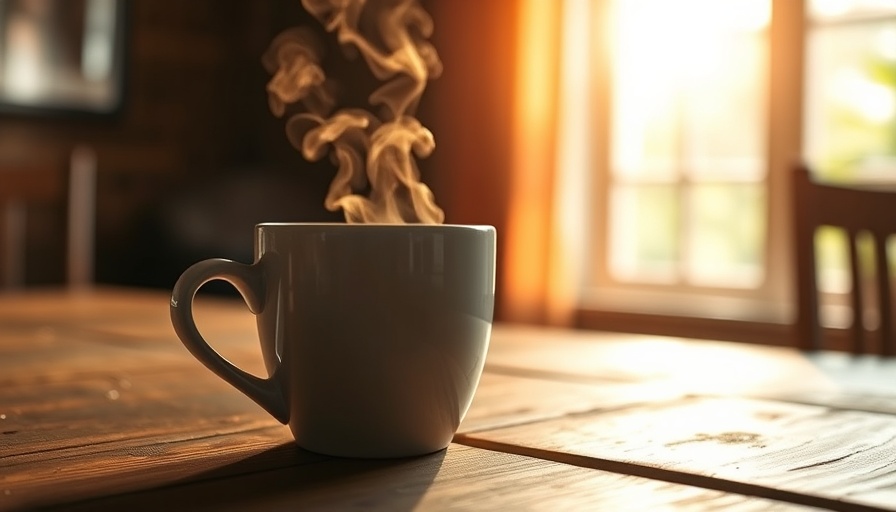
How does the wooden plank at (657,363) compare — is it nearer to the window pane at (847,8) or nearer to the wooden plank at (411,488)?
the wooden plank at (411,488)

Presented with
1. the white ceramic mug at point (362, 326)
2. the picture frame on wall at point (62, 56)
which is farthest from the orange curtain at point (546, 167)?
the white ceramic mug at point (362, 326)

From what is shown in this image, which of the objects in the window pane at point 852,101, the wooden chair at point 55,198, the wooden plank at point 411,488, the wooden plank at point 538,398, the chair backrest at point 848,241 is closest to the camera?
the wooden plank at point 411,488

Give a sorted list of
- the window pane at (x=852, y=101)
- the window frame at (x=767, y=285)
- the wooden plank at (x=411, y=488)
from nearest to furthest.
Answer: the wooden plank at (x=411, y=488) < the window pane at (x=852, y=101) < the window frame at (x=767, y=285)

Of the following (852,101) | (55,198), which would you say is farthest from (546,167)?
(55,198)

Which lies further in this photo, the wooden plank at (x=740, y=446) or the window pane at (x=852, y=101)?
the window pane at (x=852, y=101)

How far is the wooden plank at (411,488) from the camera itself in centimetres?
40

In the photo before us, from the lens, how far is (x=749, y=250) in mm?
2607

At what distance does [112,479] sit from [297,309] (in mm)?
116

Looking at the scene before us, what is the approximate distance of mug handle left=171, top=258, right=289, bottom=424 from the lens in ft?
1.61

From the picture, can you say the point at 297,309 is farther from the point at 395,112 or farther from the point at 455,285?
the point at 395,112

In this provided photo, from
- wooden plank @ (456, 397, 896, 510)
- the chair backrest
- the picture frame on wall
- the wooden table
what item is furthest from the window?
wooden plank @ (456, 397, 896, 510)

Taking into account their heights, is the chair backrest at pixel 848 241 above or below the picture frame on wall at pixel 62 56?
below

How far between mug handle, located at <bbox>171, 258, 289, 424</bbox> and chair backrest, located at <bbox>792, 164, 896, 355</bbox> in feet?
3.07

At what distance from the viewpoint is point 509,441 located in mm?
549
